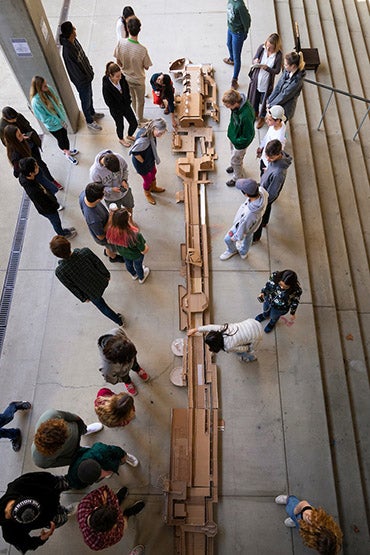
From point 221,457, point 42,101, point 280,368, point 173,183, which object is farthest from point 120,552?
point 42,101

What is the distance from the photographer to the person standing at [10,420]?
14.5 ft

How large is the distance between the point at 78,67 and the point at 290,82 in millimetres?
3286

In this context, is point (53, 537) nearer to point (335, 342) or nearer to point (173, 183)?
point (335, 342)

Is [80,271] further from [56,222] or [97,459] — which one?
[97,459]

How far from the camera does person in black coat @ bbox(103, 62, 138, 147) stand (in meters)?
5.34

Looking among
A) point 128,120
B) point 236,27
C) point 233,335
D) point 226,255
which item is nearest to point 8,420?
point 233,335

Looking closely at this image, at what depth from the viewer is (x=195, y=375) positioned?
5.00 meters

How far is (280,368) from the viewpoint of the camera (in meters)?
5.06

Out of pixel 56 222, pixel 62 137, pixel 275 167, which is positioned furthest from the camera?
pixel 62 137

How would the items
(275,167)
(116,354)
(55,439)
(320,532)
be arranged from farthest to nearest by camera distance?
(275,167) → (116,354) → (55,439) → (320,532)

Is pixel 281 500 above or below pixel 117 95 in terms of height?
below

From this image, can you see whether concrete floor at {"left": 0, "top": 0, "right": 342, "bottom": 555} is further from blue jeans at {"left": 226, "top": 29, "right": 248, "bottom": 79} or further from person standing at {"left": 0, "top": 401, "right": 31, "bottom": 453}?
blue jeans at {"left": 226, "top": 29, "right": 248, "bottom": 79}

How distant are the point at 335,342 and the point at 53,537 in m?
4.28

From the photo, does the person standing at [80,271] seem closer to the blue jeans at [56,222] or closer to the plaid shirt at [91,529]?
the blue jeans at [56,222]
